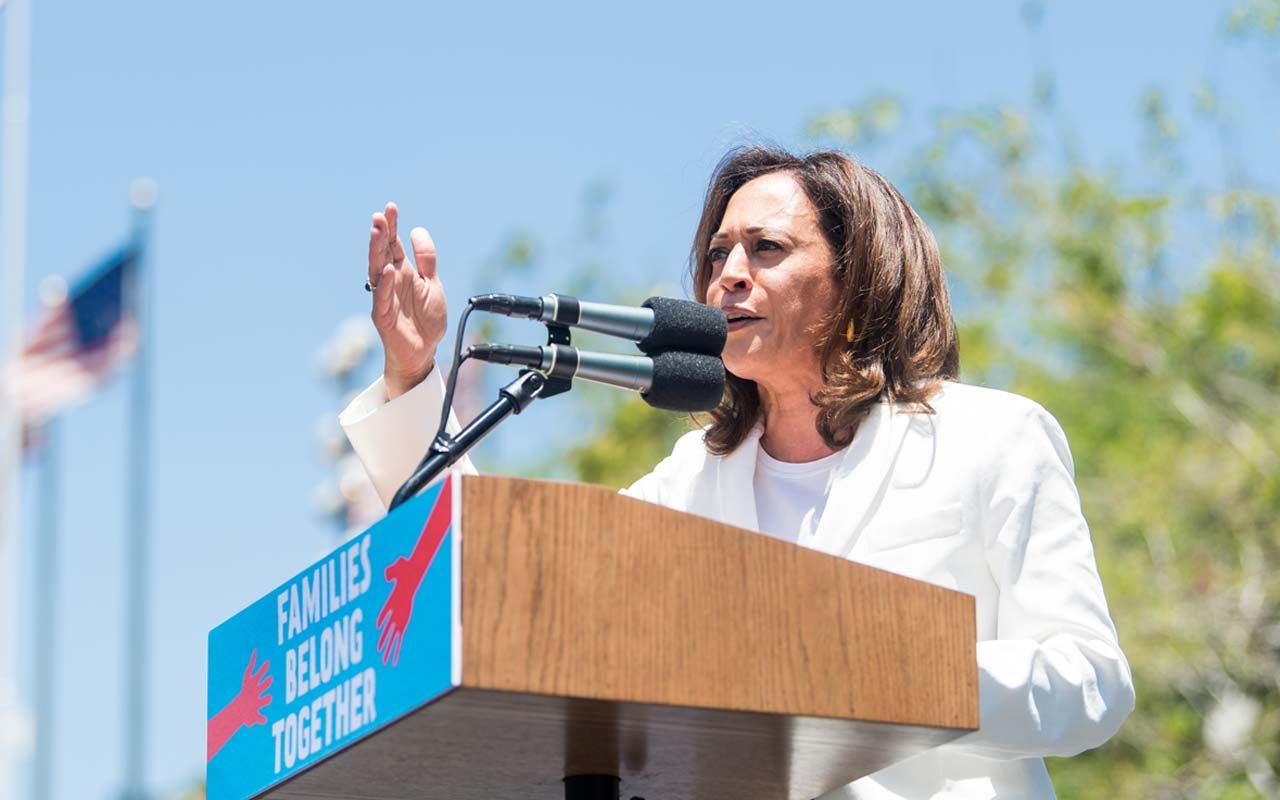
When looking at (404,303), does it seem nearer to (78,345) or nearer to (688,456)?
(688,456)

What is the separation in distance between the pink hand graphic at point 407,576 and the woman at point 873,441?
784 millimetres

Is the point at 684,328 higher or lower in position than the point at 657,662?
higher

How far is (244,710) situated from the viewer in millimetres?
2428

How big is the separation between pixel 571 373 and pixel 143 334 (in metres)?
16.7

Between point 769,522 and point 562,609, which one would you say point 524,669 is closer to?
point 562,609

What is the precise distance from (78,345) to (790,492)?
13354 mm

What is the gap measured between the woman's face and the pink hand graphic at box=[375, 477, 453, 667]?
126 cm

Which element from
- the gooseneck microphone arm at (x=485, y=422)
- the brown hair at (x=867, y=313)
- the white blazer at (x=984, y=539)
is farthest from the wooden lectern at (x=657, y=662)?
the brown hair at (x=867, y=313)

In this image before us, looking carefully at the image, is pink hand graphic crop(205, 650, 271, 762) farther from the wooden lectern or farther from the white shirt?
the white shirt

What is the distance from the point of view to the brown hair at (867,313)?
10.5 ft

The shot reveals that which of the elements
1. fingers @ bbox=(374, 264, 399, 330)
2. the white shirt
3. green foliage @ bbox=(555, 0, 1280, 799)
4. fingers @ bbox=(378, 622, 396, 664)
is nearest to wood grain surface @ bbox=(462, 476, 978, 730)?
fingers @ bbox=(378, 622, 396, 664)

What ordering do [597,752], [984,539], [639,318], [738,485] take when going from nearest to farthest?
[597,752], [639,318], [984,539], [738,485]

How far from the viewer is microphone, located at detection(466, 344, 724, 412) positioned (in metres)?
2.46

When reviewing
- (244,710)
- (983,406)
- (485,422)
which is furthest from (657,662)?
(983,406)
